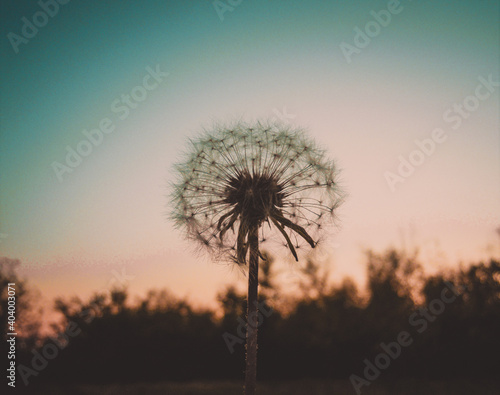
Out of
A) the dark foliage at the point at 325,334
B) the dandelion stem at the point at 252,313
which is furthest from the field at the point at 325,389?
the dandelion stem at the point at 252,313

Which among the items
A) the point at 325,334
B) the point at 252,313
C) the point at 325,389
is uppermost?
the point at 252,313

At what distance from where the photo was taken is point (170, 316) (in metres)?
29.0

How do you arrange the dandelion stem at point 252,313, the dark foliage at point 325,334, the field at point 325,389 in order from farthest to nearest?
the dark foliage at point 325,334 → the field at point 325,389 → the dandelion stem at point 252,313

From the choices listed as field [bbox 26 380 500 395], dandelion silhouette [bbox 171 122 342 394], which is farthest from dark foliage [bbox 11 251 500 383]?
dandelion silhouette [bbox 171 122 342 394]

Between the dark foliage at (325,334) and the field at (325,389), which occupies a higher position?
the dark foliage at (325,334)

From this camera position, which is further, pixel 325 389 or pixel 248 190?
pixel 325 389

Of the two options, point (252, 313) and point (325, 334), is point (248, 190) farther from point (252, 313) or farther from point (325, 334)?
point (325, 334)

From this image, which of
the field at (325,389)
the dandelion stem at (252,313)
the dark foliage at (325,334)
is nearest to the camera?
the dandelion stem at (252,313)

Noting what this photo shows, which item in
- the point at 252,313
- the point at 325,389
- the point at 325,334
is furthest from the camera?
the point at 325,334

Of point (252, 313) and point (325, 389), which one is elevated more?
point (252, 313)

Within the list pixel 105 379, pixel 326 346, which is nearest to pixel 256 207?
pixel 326 346

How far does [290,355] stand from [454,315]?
11128 millimetres

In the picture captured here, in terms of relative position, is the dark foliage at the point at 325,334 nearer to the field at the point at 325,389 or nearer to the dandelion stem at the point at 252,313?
the field at the point at 325,389

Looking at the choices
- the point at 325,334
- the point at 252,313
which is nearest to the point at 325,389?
the point at 325,334
